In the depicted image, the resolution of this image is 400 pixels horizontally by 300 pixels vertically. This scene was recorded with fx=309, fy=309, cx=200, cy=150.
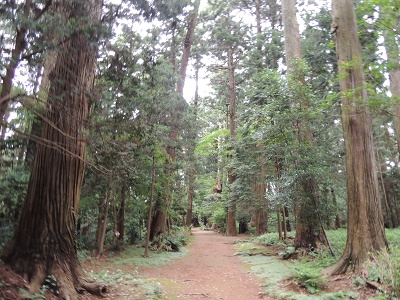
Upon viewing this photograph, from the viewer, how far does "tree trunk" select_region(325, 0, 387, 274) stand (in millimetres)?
6699

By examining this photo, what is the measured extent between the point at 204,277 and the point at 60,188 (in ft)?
16.6

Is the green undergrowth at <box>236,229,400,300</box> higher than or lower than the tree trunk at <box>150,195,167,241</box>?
lower

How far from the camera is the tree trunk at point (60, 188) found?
16.1ft

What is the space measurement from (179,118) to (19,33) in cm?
1015

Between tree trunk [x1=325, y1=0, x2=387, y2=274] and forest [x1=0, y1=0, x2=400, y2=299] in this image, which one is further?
tree trunk [x1=325, y1=0, x2=387, y2=274]

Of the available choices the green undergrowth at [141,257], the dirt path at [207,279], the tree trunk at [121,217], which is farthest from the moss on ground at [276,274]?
the tree trunk at [121,217]

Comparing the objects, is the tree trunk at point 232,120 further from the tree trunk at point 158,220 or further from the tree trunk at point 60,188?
the tree trunk at point 60,188

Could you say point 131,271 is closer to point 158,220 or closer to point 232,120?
point 158,220

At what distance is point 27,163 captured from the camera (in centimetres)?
765

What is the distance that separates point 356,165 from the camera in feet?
23.9

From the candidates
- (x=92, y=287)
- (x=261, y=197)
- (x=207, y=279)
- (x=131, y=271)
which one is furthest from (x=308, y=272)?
(x=261, y=197)

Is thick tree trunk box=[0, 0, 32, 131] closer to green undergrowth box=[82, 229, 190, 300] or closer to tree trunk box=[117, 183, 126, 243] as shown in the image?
green undergrowth box=[82, 229, 190, 300]

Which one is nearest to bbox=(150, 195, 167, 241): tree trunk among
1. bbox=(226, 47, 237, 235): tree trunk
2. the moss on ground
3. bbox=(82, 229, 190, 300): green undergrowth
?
bbox=(82, 229, 190, 300): green undergrowth

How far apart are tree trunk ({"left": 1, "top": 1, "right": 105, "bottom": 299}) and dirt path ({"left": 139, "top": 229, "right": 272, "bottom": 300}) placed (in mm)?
2296
